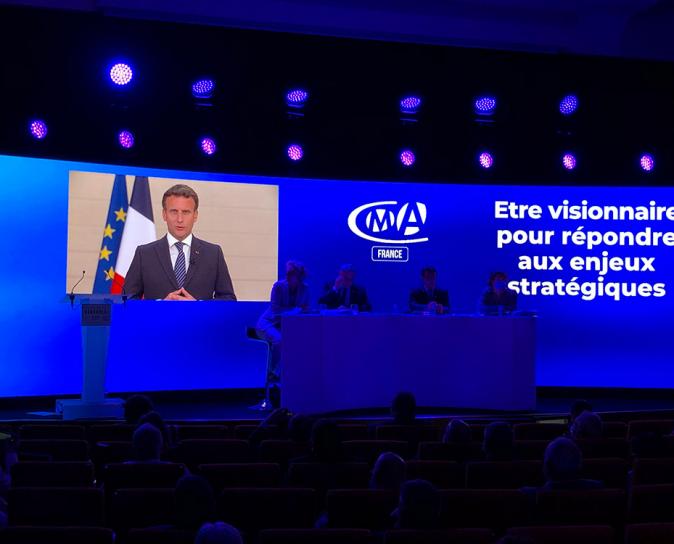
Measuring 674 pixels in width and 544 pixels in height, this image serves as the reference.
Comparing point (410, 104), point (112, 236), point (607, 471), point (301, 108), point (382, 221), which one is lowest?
point (607, 471)

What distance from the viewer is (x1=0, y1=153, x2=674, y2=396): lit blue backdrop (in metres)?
9.70

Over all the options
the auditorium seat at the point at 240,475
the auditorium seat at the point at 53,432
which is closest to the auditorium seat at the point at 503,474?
the auditorium seat at the point at 240,475

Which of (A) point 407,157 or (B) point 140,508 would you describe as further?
(A) point 407,157

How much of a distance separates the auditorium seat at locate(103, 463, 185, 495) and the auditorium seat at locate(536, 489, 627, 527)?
5.51 feet

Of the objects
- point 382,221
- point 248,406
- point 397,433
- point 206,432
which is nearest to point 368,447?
point 397,433

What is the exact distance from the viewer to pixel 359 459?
5215 millimetres

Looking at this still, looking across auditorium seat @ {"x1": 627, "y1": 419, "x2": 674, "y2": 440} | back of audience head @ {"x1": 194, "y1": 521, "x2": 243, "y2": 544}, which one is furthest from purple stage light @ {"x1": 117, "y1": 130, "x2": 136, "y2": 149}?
back of audience head @ {"x1": 194, "y1": 521, "x2": 243, "y2": 544}

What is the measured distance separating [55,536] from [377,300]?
8.67 meters

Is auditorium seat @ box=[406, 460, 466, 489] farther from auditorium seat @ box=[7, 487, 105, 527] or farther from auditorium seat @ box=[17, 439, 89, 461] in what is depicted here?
auditorium seat @ box=[17, 439, 89, 461]

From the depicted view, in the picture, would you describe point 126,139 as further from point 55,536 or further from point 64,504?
point 55,536

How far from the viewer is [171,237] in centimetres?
1016

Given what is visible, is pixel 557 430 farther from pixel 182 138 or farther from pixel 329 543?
pixel 182 138

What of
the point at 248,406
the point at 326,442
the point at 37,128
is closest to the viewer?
the point at 326,442

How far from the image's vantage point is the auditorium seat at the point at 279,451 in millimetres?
5059
